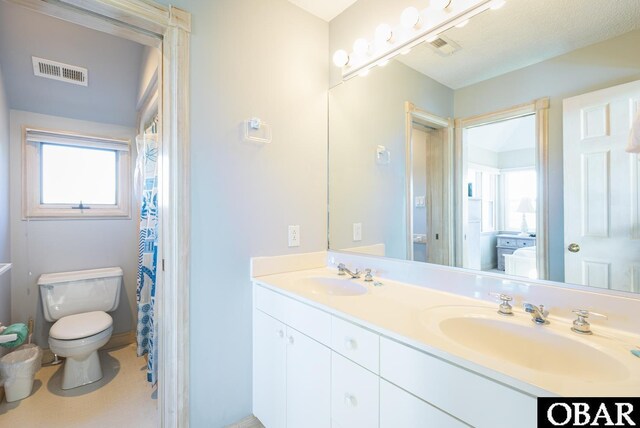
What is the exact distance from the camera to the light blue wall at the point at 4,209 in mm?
1949

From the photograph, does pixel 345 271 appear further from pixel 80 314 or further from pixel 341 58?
pixel 80 314

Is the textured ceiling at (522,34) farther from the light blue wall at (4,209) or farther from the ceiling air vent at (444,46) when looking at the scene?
the light blue wall at (4,209)

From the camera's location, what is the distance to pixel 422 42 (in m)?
1.41

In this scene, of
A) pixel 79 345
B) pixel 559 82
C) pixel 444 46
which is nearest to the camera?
pixel 559 82

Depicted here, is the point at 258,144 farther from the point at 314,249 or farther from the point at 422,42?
the point at 422,42

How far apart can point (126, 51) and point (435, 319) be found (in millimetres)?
2906

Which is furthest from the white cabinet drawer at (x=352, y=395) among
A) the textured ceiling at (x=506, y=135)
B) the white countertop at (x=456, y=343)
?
the textured ceiling at (x=506, y=135)

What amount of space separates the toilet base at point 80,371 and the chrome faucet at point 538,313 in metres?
2.65

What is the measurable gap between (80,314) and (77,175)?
119 centimetres

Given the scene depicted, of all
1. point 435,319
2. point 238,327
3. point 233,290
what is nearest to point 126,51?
point 233,290

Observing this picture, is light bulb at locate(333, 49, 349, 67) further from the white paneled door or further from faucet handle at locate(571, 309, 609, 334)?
faucet handle at locate(571, 309, 609, 334)

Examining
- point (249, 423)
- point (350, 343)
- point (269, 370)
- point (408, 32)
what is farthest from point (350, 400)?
point (408, 32)

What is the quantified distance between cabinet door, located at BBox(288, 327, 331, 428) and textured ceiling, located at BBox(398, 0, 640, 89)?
1.33m

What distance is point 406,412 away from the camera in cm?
82
